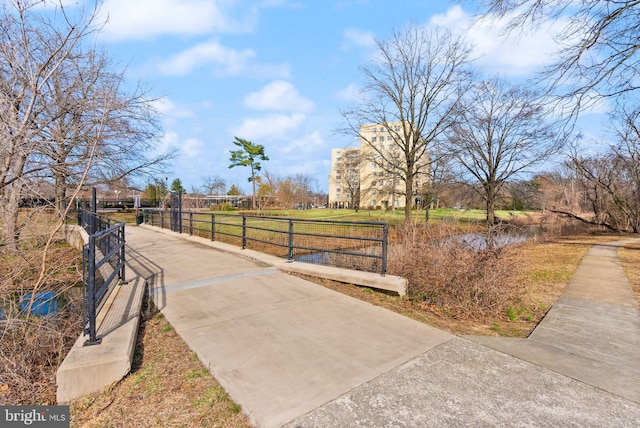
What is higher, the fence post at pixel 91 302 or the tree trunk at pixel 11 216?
the tree trunk at pixel 11 216

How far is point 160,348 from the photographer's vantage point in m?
3.36

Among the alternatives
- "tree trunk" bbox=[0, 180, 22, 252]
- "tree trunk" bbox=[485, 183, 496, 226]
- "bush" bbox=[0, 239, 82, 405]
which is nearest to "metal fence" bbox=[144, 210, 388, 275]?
"bush" bbox=[0, 239, 82, 405]

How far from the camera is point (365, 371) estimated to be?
2.87 meters

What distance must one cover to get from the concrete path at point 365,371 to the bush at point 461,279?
1112 millimetres

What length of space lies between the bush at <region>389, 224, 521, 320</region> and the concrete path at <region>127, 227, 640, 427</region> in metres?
1.11

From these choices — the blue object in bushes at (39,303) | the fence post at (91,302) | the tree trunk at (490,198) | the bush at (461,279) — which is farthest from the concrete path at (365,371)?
the tree trunk at (490,198)

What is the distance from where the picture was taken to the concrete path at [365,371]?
230 cm

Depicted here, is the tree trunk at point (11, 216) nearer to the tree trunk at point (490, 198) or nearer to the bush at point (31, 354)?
the bush at point (31, 354)

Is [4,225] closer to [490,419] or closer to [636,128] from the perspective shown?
[490,419]

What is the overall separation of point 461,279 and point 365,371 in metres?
2.86

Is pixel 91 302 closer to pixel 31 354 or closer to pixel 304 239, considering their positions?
pixel 31 354

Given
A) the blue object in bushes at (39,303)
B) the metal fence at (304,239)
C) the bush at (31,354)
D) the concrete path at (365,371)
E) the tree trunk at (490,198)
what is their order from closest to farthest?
the concrete path at (365,371), the bush at (31,354), the blue object in bushes at (39,303), the metal fence at (304,239), the tree trunk at (490,198)

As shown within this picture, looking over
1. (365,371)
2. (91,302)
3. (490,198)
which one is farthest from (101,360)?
(490,198)

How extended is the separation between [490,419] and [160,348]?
3159mm
